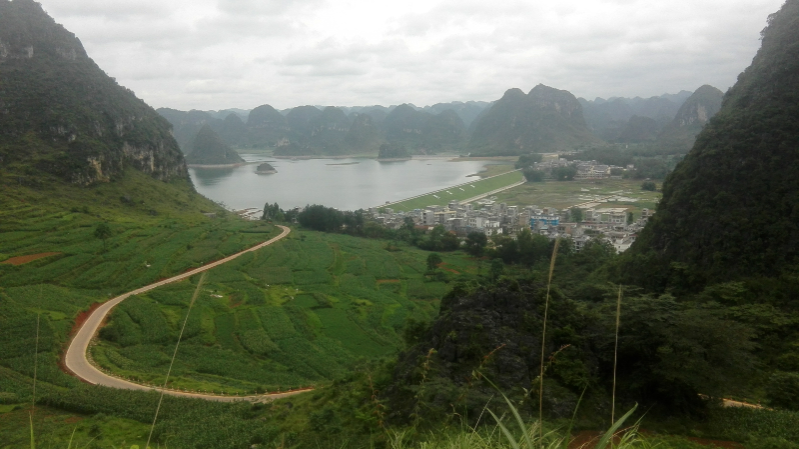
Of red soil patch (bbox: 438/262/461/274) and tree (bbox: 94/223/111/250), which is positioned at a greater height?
tree (bbox: 94/223/111/250)

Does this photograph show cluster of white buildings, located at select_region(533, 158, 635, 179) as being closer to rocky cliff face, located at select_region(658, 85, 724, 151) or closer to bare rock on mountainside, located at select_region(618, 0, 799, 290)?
rocky cliff face, located at select_region(658, 85, 724, 151)

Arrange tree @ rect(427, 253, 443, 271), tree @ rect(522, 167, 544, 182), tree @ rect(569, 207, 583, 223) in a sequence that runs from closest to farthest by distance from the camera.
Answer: tree @ rect(427, 253, 443, 271)
tree @ rect(569, 207, 583, 223)
tree @ rect(522, 167, 544, 182)

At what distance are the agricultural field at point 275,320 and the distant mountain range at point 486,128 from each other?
55.7 m

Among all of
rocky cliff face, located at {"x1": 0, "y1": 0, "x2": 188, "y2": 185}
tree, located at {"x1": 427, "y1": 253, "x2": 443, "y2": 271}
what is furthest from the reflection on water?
tree, located at {"x1": 427, "y1": 253, "x2": 443, "y2": 271}

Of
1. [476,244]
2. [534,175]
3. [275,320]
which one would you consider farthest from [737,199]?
[534,175]

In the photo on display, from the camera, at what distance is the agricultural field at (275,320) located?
11805mm

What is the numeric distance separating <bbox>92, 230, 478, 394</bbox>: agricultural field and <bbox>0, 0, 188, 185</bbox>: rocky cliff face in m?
15.7

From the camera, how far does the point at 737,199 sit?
47.1 feet

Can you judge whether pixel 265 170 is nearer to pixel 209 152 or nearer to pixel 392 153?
pixel 209 152

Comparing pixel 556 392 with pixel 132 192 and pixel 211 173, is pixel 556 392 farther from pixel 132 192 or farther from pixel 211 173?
pixel 211 173

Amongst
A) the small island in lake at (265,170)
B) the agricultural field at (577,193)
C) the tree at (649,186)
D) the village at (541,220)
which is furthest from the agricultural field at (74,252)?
the small island in lake at (265,170)

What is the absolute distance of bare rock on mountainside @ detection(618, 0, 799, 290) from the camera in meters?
13.1

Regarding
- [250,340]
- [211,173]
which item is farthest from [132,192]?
[211,173]

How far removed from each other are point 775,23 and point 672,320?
66.0ft
